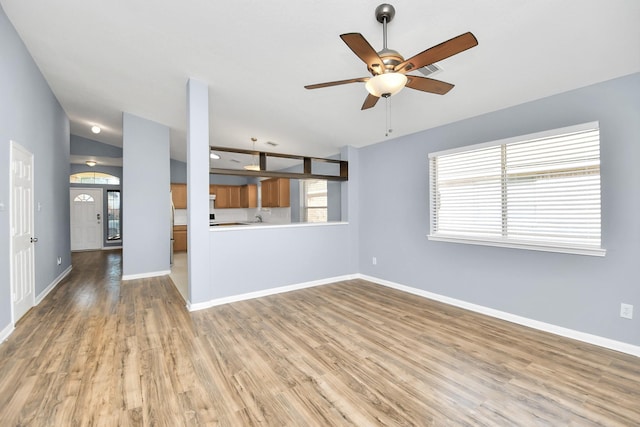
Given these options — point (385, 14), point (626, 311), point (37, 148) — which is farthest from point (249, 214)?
point (626, 311)

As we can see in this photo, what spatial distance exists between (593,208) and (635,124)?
2.54 feet

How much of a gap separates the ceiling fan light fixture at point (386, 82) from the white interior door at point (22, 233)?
3822mm

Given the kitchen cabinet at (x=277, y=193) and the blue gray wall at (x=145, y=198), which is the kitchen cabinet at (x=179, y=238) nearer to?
the kitchen cabinet at (x=277, y=193)

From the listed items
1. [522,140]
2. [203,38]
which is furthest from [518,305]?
[203,38]

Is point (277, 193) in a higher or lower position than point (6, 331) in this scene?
higher

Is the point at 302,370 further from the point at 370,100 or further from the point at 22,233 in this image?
the point at 22,233

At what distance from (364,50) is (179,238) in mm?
8322

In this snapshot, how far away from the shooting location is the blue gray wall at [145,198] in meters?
5.42

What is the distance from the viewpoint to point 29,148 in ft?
12.5

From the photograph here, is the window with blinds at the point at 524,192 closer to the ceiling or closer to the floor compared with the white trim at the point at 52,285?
closer to the ceiling

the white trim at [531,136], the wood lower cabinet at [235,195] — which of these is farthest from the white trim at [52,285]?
the white trim at [531,136]

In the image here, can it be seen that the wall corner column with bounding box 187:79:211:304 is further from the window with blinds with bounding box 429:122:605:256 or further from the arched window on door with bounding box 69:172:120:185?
the arched window on door with bounding box 69:172:120:185

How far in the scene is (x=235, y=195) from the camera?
393 inches

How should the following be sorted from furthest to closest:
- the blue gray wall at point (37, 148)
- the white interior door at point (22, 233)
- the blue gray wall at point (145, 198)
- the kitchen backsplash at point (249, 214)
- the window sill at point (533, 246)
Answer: the kitchen backsplash at point (249, 214) → the blue gray wall at point (145, 198) → the white interior door at point (22, 233) → the blue gray wall at point (37, 148) → the window sill at point (533, 246)
